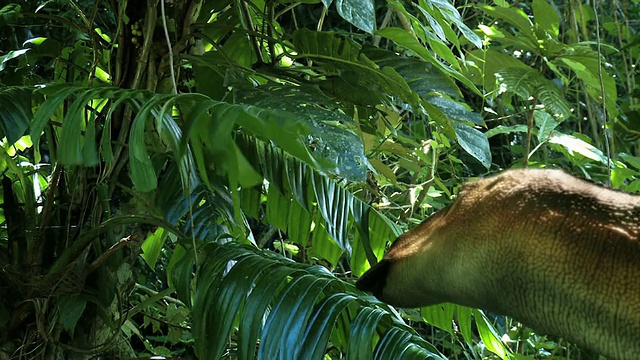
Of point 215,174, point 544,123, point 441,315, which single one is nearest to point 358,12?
point 215,174

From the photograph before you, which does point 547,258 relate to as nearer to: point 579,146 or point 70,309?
point 70,309

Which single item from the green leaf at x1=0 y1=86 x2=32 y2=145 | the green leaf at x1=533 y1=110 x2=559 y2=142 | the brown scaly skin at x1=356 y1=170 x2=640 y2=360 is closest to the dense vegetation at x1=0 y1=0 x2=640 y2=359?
the green leaf at x1=0 y1=86 x2=32 y2=145

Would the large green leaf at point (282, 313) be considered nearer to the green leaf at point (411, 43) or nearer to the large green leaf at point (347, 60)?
the large green leaf at point (347, 60)

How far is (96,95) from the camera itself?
1279 mm

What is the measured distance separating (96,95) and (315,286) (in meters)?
0.49

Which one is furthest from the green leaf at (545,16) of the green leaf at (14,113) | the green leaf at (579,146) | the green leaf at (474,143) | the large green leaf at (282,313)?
the green leaf at (14,113)

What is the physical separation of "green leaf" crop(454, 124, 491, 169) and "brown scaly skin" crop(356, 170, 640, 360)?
109 cm

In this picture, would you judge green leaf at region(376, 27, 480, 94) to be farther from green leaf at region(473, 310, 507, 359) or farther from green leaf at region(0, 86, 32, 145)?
green leaf at region(0, 86, 32, 145)

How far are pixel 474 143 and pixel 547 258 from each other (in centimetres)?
121

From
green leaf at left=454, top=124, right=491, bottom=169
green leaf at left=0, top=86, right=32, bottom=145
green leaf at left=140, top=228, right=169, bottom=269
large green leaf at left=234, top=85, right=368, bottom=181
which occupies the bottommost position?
green leaf at left=140, top=228, right=169, bottom=269

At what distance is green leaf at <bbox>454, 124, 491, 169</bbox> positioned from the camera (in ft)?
5.83

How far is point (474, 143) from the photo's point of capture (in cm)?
182

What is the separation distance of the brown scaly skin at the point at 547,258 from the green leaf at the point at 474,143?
42.7 inches

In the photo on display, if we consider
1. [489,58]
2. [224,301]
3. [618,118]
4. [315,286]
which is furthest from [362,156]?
[618,118]
